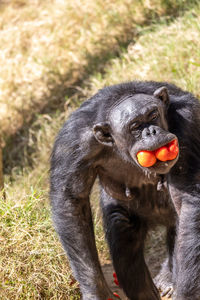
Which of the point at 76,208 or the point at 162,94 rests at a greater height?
the point at 162,94

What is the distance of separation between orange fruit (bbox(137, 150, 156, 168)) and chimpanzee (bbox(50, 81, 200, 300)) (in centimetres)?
2

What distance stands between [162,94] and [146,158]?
68 cm

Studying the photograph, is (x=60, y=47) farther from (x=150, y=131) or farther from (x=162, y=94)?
(x=150, y=131)

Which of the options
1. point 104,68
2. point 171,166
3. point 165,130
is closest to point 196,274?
point 171,166

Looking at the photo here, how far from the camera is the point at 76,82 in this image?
10.7 m

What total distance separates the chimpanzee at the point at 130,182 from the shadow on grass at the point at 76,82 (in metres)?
4.44

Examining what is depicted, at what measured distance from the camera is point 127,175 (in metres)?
5.51

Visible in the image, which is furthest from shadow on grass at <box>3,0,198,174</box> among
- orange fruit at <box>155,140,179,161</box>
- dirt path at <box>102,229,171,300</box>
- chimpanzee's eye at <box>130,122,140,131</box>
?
orange fruit at <box>155,140,179,161</box>

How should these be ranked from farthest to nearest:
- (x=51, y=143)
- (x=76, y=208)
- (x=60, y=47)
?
1. (x=60, y=47)
2. (x=51, y=143)
3. (x=76, y=208)

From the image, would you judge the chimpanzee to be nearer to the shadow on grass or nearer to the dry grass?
the shadow on grass

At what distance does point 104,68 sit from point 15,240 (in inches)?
209

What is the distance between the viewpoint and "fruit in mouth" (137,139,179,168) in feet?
14.9

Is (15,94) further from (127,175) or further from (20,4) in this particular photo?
Answer: (127,175)

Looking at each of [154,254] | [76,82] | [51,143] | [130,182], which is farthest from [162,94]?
[76,82]
